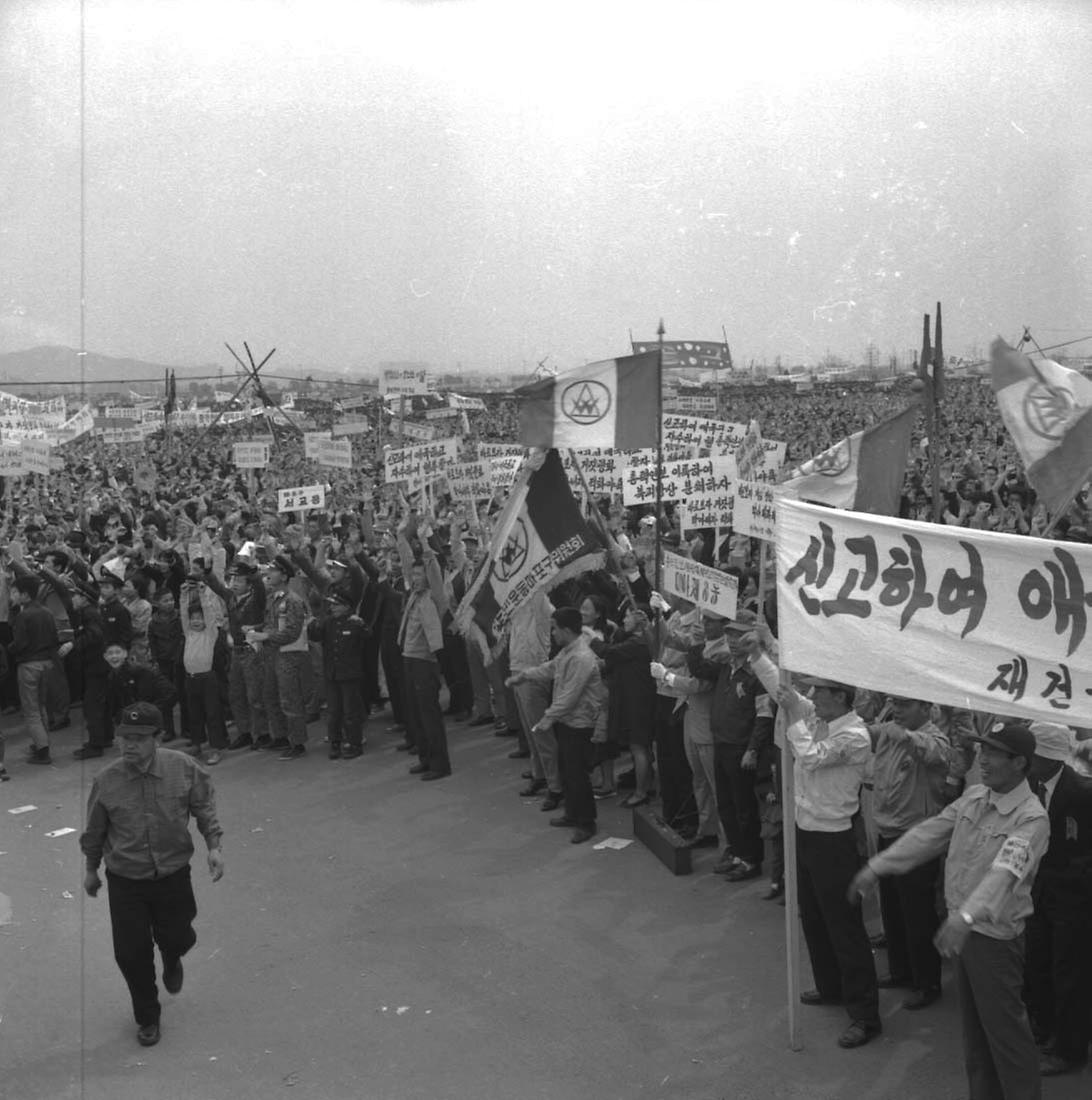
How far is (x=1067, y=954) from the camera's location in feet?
18.0

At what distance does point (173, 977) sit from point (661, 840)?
10.7 feet

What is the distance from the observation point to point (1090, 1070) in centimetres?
554

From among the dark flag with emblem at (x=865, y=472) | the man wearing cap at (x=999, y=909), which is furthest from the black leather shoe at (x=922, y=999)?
the dark flag with emblem at (x=865, y=472)

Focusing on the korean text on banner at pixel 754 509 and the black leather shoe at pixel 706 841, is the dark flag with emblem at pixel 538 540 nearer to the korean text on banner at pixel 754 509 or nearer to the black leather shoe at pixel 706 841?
the korean text on banner at pixel 754 509

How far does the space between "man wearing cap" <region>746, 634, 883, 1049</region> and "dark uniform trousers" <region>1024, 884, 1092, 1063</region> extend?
77 cm

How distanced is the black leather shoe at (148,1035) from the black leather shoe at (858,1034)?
3234mm

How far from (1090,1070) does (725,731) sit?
2.88 metres

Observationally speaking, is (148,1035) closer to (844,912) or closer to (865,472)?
(844,912)

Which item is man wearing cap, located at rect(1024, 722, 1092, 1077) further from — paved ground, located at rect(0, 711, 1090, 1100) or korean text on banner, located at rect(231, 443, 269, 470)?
korean text on banner, located at rect(231, 443, 269, 470)

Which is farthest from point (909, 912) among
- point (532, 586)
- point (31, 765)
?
point (31, 765)

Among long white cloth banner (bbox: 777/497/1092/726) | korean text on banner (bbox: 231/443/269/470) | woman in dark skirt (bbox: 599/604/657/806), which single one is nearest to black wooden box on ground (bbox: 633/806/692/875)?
woman in dark skirt (bbox: 599/604/657/806)

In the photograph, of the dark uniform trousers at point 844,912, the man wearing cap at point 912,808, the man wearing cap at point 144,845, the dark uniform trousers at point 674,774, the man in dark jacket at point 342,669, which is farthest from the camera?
the man in dark jacket at point 342,669

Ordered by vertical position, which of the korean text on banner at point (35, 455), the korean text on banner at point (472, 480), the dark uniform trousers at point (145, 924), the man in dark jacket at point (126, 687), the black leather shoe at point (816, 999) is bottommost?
the black leather shoe at point (816, 999)

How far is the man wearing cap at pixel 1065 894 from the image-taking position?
5.40m
